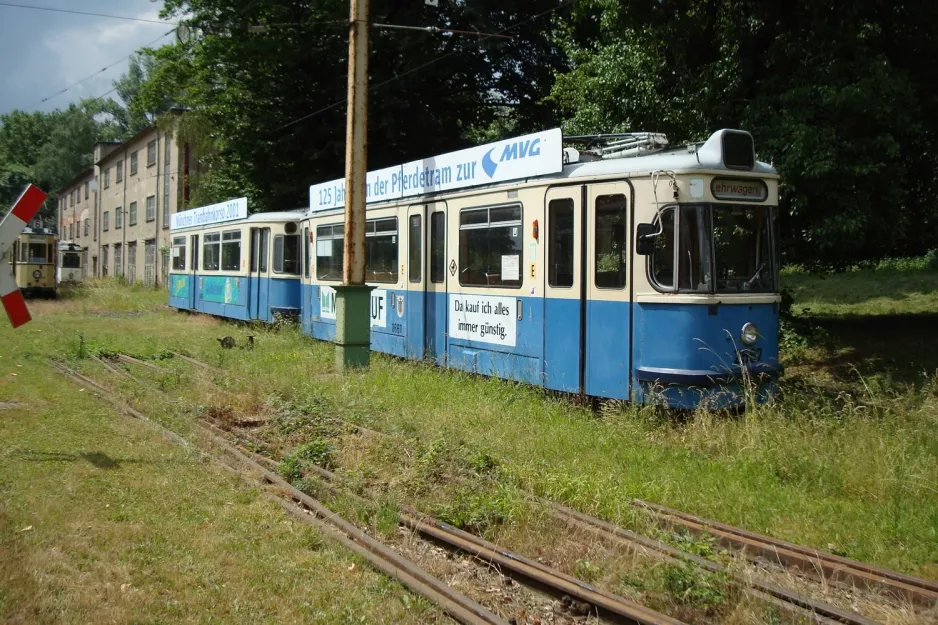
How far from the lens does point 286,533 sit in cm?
571

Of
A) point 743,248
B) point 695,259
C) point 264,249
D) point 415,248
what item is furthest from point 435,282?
point 264,249

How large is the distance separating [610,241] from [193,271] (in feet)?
65.6

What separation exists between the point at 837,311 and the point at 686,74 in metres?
10.8

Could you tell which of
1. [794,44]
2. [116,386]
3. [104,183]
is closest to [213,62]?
[116,386]

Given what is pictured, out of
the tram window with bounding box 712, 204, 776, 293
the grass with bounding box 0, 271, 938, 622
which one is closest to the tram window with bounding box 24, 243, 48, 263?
the grass with bounding box 0, 271, 938, 622

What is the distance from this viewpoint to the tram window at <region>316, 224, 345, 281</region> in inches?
627

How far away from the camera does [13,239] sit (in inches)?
290

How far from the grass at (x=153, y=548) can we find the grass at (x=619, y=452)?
0.85 metres

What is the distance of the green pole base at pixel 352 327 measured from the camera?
12.6m

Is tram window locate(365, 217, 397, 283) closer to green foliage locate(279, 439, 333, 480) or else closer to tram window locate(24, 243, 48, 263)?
green foliage locate(279, 439, 333, 480)

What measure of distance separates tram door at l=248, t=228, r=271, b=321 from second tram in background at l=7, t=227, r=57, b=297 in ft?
54.8

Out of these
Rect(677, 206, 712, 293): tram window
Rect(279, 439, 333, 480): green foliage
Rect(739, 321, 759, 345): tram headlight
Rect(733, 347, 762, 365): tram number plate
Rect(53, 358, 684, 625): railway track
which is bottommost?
Rect(53, 358, 684, 625): railway track

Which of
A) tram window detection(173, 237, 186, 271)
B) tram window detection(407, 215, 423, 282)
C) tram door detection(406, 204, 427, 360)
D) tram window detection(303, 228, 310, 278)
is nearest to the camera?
tram door detection(406, 204, 427, 360)

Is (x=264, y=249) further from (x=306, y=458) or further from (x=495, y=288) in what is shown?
(x=306, y=458)
